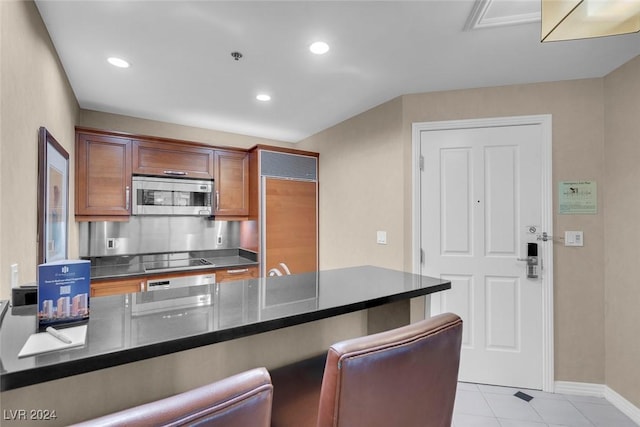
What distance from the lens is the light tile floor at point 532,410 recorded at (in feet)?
6.57

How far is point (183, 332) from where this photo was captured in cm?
76

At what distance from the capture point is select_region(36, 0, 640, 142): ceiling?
1607 mm

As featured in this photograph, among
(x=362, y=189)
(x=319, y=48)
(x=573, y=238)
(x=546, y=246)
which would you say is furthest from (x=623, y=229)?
(x=319, y=48)

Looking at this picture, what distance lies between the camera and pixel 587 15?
1.08 meters

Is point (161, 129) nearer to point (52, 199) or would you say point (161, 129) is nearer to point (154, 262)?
point (154, 262)

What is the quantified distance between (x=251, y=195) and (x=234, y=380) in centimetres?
313

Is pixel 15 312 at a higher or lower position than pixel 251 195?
lower

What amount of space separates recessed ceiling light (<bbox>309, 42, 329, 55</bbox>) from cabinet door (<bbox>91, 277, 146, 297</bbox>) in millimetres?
2413

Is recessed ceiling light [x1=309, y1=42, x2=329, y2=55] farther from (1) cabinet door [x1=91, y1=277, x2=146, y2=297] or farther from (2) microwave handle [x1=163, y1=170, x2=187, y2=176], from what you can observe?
(1) cabinet door [x1=91, y1=277, x2=146, y2=297]

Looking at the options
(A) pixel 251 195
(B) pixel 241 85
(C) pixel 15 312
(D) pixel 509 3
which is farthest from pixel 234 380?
(A) pixel 251 195

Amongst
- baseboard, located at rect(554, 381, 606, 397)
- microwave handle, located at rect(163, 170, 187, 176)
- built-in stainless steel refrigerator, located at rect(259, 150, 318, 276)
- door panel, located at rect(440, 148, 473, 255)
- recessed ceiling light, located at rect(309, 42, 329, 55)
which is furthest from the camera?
built-in stainless steel refrigerator, located at rect(259, 150, 318, 276)

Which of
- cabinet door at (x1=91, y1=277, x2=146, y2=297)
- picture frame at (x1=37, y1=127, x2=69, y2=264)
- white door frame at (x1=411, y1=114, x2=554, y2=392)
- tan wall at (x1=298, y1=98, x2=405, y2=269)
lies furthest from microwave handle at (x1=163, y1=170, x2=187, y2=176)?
white door frame at (x1=411, y1=114, x2=554, y2=392)

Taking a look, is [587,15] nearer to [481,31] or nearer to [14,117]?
[481,31]

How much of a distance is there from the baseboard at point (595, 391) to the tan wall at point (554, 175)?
5cm
